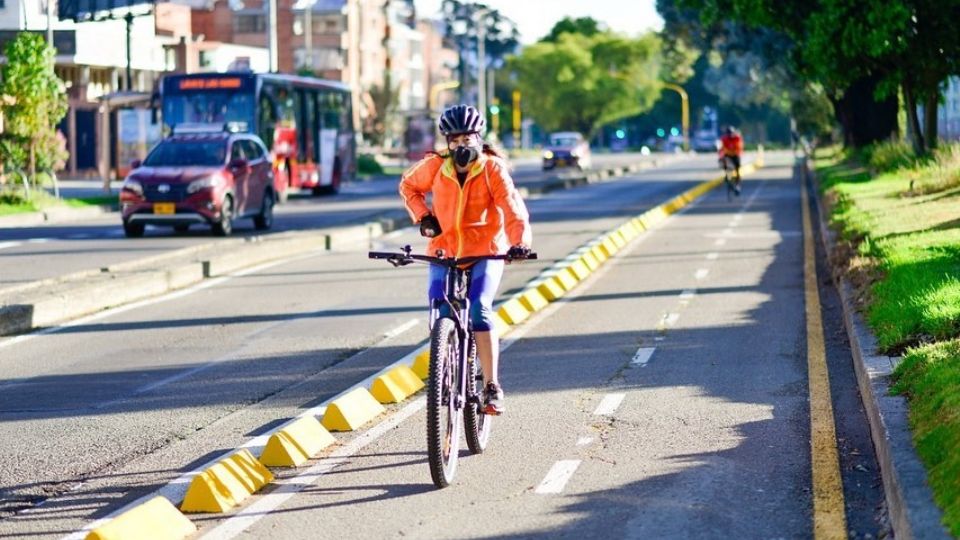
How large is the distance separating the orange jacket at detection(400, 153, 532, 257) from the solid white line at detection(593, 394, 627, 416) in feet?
6.67

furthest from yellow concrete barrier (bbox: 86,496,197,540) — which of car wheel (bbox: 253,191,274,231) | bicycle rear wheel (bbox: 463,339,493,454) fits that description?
car wheel (bbox: 253,191,274,231)

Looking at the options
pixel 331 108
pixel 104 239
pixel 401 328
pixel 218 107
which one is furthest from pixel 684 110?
pixel 401 328

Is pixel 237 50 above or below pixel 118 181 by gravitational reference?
above

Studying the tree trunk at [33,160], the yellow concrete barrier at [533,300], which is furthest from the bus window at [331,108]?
the yellow concrete barrier at [533,300]

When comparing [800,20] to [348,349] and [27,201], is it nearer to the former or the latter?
[27,201]

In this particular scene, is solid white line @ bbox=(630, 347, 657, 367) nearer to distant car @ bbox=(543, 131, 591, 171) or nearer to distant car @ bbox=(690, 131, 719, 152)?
distant car @ bbox=(543, 131, 591, 171)

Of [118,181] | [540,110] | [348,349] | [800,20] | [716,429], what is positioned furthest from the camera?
[540,110]

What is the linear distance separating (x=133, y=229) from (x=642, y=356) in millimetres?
17030

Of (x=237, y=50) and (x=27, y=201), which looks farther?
(x=237, y=50)

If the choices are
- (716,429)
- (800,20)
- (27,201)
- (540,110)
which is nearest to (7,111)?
(27,201)

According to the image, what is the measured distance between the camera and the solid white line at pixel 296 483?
25.0 ft

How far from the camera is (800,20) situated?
36.0 meters

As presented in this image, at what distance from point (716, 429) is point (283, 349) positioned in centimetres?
508

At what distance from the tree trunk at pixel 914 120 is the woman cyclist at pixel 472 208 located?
2817cm
